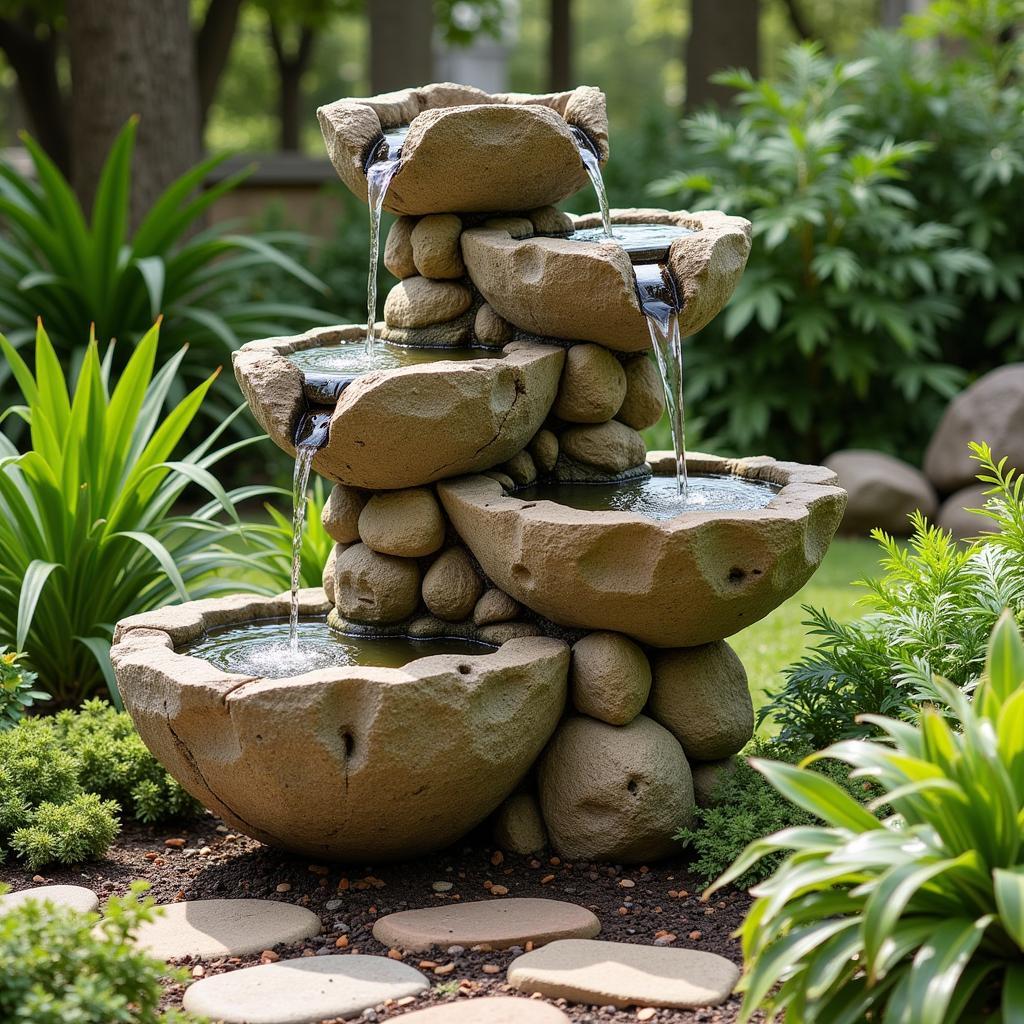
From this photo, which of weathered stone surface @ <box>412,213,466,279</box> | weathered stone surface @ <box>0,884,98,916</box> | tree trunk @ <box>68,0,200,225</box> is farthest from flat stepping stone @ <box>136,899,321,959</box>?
tree trunk @ <box>68,0,200,225</box>

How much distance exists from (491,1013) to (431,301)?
2.45 meters

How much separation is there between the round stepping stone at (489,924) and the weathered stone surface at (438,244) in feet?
6.89

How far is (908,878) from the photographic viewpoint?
2.63 m

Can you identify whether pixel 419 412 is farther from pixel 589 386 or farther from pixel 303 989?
pixel 303 989

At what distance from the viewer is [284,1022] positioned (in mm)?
3285

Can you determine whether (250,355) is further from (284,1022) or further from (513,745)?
(284,1022)

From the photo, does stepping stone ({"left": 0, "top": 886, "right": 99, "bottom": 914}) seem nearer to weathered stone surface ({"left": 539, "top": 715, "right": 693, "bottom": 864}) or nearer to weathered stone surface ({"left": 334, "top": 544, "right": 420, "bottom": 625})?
weathered stone surface ({"left": 334, "top": 544, "right": 420, "bottom": 625})

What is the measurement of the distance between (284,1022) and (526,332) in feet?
7.86

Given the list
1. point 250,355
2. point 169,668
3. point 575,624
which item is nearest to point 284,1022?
point 169,668

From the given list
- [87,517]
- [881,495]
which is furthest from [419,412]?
[881,495]

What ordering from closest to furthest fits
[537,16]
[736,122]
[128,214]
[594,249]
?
[594,249], [128,214], [736,122], [537,16]

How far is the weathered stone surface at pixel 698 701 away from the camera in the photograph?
4449 mm

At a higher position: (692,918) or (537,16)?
(537,16)

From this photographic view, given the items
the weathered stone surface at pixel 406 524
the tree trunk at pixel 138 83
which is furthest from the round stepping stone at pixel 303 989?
the tree trunk at pixel 138 83
